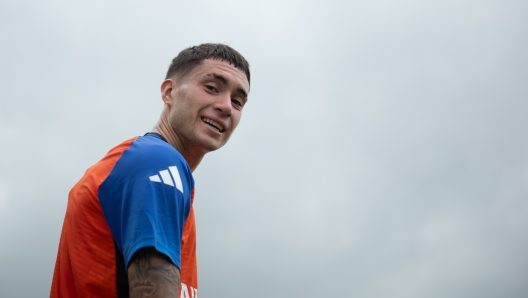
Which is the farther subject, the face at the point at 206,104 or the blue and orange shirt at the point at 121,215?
the face at the point at 206,104

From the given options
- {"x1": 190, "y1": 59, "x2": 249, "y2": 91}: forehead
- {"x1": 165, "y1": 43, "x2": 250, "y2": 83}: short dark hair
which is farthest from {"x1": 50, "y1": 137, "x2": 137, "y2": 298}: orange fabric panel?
{"x1": 165, "y1": 43, "x2": 250, "y2": 83}: short dark hair

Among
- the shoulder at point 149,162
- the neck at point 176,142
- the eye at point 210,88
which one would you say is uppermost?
the eye at point 210,88

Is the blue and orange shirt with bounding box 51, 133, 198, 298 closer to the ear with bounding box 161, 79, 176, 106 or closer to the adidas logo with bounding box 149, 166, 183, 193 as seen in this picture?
the adidas logo with bounding box 149, 166, 183, 193

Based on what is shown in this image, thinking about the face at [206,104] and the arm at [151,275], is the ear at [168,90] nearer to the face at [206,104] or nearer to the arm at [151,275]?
the face at [206,104]

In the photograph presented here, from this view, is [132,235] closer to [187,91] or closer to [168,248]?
[168,248]

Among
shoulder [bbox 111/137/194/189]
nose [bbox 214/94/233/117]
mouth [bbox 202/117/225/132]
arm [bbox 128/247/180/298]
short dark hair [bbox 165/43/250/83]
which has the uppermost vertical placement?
short dark hair [bbox 165/43/250/83]

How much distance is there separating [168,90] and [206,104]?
595 millimetres

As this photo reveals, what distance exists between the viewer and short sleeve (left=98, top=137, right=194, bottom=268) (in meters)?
2.34

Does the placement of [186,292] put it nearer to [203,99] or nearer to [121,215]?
[121,215]

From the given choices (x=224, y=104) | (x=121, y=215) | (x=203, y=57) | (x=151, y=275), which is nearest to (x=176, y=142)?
(x=224, y=104)

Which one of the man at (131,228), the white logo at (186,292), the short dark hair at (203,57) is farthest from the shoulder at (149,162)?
the short dark hair at (203,57)

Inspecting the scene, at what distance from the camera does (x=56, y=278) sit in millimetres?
3104

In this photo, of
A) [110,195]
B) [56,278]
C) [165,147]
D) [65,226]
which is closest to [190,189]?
[165,147]

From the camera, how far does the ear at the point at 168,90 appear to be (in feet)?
13.5
